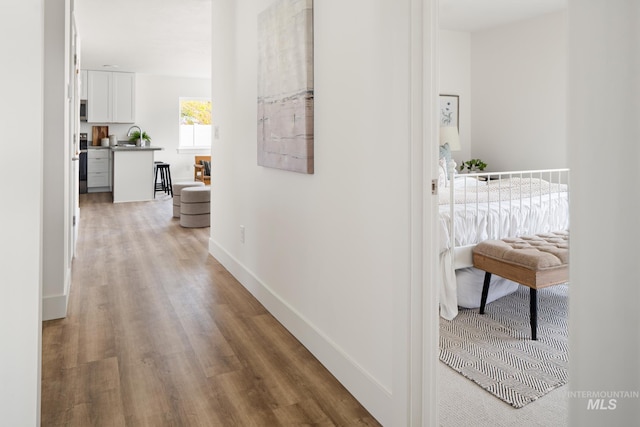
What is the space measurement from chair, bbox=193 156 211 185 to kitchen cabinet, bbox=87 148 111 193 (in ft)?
5.69

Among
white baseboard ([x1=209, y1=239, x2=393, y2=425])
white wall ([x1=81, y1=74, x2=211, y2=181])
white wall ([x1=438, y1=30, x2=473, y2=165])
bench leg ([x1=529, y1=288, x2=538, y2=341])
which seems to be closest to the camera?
white baseboard ([x1=209, y1=239, x2=393, y2=425])

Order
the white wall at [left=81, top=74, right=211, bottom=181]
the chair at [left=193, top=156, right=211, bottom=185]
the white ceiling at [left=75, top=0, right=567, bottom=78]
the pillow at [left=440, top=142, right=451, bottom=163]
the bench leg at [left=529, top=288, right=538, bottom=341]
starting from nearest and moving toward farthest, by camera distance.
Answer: the bench leg at [left=529, top=288, right=538, bottom=341]
the white ceiling at [left=75, top=0, right=567, bottom=78]
the pillow at [left=440, top=142, right=451, bottom=163]
the chair at [left=193, top=156, right=211, bottom=185]
the white wall at [left=81, top=74, right=211, bottom=181]

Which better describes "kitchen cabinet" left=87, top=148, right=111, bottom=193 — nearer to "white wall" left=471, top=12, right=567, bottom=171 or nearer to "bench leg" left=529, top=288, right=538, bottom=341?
"white wall" left=471, top=12, right=567, bottom=171

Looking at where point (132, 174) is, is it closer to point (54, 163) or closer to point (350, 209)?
point (54, 163)

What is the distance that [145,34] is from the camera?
6301mm

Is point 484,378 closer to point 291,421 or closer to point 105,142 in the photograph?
point 291,421

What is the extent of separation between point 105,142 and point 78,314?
754 centimetres

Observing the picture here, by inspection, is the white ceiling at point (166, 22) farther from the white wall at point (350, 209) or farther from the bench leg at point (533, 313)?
the bench leg at point (533, 313)

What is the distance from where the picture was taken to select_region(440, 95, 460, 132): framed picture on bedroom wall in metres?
6.25

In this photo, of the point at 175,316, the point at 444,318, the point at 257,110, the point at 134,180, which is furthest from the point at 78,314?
the point at 134,180

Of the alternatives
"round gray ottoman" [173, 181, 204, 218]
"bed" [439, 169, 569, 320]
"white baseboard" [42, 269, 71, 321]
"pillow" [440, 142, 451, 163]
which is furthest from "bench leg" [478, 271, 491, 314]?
"round gray ottoman" [173, 181, 204, 218]

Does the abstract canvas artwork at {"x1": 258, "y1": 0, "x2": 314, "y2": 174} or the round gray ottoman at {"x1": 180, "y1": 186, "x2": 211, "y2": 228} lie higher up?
the abstract canvas artwork at {"x1": 258, "y1": 0, "x2": 314, "y2": 174}

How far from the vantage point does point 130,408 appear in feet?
6.31

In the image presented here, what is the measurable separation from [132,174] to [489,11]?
617 cm
